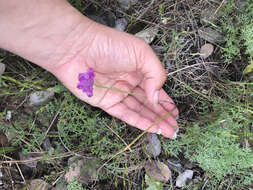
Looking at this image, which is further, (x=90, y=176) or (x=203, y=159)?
(x=90, y=176)

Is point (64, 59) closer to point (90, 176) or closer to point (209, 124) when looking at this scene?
point (90, 176)

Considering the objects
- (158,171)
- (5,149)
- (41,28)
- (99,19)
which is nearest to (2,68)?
(41,28)

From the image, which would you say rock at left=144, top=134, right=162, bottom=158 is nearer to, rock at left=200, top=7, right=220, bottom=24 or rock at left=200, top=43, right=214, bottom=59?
rock at left=200, top=43, right=214, bottom=59

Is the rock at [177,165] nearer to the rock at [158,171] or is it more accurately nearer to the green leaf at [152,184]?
the rock at [158,171]

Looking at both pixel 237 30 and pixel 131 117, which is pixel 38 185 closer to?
pixel 131 117

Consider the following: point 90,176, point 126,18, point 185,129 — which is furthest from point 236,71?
point 90,176

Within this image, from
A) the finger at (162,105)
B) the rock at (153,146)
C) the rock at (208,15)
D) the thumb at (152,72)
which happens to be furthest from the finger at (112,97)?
the rock at (208,15)

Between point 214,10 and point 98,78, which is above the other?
point 214,10
